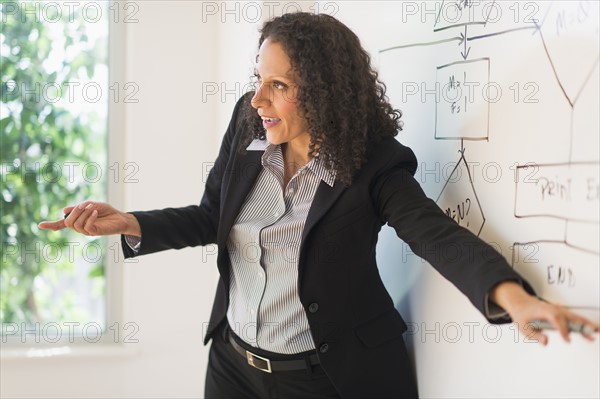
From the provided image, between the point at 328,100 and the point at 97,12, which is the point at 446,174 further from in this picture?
the point at 97,12

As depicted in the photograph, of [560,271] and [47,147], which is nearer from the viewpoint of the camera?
[560,271]

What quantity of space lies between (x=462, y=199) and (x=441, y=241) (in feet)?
0.84

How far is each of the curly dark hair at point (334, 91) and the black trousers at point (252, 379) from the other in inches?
15.6

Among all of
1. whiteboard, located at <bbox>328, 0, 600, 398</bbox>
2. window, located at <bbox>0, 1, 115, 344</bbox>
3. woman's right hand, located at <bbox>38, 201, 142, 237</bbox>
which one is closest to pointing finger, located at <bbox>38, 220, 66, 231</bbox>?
woman's right hand, located at <bbox>38, 201, 142, 237</bbox>

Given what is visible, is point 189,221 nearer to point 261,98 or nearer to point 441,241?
point 261,98

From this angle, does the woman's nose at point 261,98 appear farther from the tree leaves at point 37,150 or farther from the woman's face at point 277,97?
the tree leaves at point 37,150

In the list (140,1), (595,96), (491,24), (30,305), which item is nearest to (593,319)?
(595,96)

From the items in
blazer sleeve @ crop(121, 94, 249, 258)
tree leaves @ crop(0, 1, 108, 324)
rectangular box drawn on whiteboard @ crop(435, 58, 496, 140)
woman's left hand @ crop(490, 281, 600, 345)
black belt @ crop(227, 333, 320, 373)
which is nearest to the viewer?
woman's left hand @ crop(490, 281, 600, 345)

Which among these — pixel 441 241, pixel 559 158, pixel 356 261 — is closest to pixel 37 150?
pixel 356 261

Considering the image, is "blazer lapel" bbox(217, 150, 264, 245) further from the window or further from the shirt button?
the window

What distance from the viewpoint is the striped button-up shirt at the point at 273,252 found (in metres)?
1.48

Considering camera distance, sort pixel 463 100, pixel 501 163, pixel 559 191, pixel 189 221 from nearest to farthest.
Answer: pixel 559 191 → pixel 501 163 → pixel 463 100 → pixel 189 221

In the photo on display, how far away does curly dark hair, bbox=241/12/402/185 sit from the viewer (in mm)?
1438

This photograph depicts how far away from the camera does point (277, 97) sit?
1.46 metres
